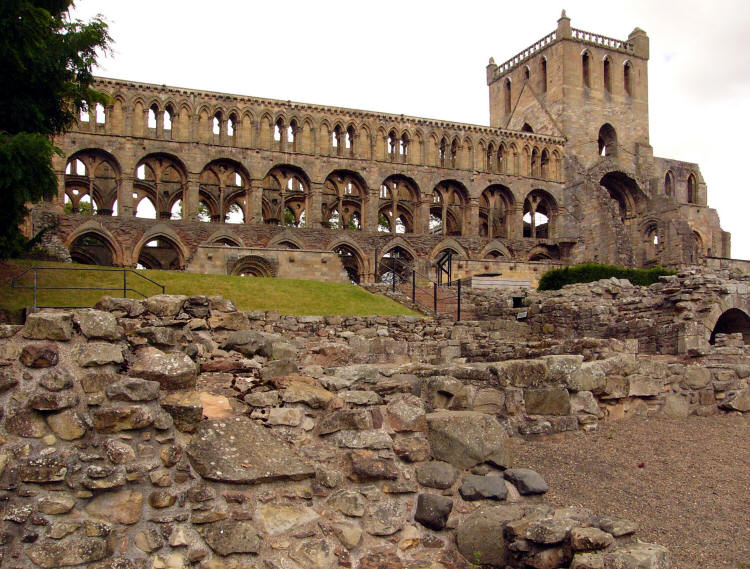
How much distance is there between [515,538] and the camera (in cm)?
514

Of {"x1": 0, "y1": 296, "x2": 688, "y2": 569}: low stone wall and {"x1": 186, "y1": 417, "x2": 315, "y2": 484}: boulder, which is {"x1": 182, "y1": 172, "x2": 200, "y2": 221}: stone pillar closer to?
{"x1": 0, "y1": 296, "x2": 688, "y2": 569}: low stone wall

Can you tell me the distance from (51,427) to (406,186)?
153ft

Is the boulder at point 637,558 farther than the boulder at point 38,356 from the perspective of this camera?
No

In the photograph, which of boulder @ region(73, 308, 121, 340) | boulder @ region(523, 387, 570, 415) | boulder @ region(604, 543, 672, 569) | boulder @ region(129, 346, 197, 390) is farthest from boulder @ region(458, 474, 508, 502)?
boulder @ region(73, 308, 121, 340)

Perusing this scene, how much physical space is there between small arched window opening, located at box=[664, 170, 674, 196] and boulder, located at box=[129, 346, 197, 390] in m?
60.9

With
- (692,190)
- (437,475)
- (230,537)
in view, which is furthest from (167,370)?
(692,190)

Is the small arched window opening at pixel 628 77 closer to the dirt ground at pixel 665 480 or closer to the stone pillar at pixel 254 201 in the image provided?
the stone pillar at pixel 254 201

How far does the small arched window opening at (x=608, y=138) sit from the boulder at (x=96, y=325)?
54626 mm

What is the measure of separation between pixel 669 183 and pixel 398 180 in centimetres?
2620

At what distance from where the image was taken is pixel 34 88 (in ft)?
50.3

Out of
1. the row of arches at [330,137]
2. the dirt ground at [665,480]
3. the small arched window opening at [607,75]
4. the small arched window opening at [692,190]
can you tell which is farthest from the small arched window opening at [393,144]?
the dirt ground at [665,480]

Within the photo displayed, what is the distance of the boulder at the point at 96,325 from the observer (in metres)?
5.51

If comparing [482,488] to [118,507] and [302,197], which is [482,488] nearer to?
[118,507]

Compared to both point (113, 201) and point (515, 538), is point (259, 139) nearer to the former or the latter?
point (113, 201)
